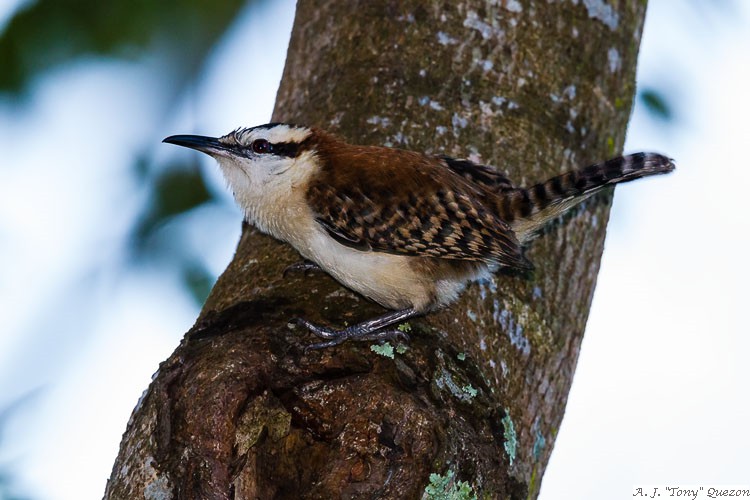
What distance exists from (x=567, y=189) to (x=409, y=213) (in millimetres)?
639

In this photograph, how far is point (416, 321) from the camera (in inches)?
135

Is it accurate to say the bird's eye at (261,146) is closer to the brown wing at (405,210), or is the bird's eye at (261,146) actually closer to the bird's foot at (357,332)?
the brown wing at (405,210)

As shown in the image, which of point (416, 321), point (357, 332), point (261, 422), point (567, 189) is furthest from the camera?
point (567, 189)

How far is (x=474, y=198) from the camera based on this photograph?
3.93 m

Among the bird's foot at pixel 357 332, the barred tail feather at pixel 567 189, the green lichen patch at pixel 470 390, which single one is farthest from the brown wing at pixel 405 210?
the green lichen patch at pixel 470 390

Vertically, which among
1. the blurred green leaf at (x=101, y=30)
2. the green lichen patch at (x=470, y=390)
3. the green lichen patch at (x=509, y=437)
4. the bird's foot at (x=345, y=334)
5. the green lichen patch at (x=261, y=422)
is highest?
the blurred green leaf at (x=101, y=30)

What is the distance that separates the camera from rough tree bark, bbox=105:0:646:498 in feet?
9.21

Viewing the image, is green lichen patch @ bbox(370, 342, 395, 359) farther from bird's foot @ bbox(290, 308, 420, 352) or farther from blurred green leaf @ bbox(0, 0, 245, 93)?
blurred green leaf @ bbox(0, 0, 245, 93)

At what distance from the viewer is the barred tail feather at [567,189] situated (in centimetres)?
377

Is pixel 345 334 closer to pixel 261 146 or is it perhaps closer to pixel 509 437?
pixel 509 437

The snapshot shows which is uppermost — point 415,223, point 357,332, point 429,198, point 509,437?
point 429,198

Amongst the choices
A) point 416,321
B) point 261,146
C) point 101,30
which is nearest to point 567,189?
point 416,321

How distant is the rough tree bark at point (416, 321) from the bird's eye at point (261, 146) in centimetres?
19

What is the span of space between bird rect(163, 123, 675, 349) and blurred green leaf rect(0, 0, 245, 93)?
4.85 ft
